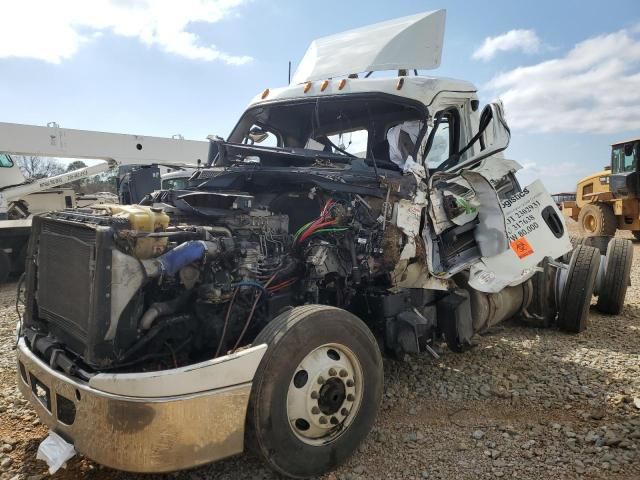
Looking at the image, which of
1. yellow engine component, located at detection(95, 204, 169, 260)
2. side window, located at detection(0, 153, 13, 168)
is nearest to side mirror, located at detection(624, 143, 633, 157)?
yellow engine component, located at detection(95, 204, 169, 260)

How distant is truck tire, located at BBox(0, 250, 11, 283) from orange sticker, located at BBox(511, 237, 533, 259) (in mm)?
9595

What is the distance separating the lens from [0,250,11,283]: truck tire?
31.7ft

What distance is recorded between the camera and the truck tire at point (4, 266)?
31.7 ft

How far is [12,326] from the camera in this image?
20.4 ft

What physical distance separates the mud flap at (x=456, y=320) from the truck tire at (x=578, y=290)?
1670mm

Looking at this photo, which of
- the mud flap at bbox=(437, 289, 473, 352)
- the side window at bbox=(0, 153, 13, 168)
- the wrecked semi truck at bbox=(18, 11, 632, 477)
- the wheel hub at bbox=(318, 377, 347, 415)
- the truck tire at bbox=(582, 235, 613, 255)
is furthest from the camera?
the side window at bbox=(0, 153, 13, 168)

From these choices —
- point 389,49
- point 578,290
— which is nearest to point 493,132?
point 389,49

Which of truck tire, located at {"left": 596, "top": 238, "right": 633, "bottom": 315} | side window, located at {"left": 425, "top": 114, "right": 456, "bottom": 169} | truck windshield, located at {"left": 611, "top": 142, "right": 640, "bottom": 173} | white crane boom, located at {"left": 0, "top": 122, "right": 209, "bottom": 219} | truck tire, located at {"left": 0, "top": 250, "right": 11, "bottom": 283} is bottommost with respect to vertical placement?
truck tire, located at {"left": 0, "top": 250, "right": 11, "bottom": 283}

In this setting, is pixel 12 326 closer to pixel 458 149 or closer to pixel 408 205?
pixel 408 205

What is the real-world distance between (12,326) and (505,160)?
20.4 feet

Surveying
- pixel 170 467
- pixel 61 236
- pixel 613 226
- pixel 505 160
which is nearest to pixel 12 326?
pixel 61 236

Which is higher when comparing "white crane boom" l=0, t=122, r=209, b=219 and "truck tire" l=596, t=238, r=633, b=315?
"white crane boom" l=0, t=122, r=209, b=219

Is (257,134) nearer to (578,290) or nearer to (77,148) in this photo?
(578,290)

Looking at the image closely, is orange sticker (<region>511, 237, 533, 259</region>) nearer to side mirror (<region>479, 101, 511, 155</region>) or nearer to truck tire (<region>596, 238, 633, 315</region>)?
side mirror (<region>479, 101, 511, 155</region>)
